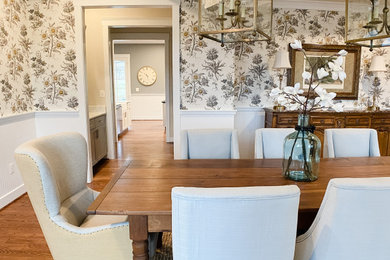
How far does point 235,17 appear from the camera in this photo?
1576 mm

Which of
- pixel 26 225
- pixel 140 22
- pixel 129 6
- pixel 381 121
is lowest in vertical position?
pixel 26 225

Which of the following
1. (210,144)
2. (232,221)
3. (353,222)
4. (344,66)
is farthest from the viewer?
(344,66)

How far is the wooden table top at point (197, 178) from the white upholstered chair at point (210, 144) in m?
0.22

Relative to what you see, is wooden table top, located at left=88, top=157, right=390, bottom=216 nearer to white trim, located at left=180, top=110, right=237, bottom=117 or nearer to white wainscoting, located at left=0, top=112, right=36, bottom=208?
white trim, located at left=180, top=110, right=237, bottom=117

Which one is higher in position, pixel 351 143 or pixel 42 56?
pixel 42 56

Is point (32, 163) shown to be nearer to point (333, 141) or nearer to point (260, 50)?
point (333, 141)

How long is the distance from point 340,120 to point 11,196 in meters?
4.21

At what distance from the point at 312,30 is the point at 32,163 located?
4.25 meters

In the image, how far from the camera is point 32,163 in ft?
4.55

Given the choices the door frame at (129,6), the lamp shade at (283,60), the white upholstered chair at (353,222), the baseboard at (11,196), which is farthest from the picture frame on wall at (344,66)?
the baseboard at (11,196)

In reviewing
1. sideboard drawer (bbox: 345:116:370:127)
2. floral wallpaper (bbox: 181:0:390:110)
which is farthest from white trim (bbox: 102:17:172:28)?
sideboard drawer (bbox: 345:116:370:127)

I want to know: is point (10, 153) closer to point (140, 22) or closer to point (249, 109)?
point (140, 22)

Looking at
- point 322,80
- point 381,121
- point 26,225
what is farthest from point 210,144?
point 381,121

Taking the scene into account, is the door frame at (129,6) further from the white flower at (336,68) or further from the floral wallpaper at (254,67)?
the white flower at (336,68)
